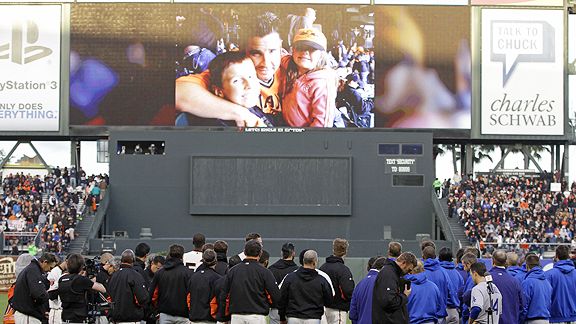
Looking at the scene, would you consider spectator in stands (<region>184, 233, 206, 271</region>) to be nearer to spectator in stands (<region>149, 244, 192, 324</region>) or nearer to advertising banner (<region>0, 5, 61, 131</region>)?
spectator in stands (<region>149, 244, 192, 324</region>)

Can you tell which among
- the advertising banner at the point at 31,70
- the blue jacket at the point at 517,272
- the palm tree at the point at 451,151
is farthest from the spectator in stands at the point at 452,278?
the palm tree at the point at 451,151

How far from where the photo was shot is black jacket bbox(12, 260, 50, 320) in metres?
14.1

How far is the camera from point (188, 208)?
4269 cm

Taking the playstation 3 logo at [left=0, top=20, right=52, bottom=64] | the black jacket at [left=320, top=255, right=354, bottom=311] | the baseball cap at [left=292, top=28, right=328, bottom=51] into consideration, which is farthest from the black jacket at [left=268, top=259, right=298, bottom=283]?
the playstation 3 logo at [left=0, top=20, right=52, bottom=64]

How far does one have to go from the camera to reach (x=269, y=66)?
44.2 metres

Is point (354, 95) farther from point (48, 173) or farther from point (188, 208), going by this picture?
point (48, 173)

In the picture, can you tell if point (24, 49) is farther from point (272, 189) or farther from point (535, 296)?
point (535, 296)

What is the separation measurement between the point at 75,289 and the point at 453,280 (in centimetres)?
467

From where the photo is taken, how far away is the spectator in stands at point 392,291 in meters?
11.7

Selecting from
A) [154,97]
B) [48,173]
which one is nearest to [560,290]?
[154,97]

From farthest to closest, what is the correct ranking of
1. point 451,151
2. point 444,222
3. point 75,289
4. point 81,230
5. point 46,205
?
point 451,151
point 46,205
point 444,222
point 81,230
point 75,289

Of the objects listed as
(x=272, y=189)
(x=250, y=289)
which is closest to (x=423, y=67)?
(x=272, y=189)

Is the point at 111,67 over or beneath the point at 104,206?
over

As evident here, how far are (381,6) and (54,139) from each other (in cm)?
1350
